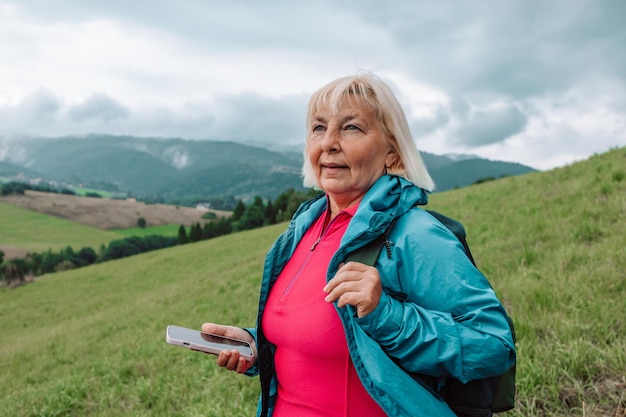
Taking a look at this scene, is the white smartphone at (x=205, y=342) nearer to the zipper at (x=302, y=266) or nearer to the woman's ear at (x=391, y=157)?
the zipper at (x=302, y=266)

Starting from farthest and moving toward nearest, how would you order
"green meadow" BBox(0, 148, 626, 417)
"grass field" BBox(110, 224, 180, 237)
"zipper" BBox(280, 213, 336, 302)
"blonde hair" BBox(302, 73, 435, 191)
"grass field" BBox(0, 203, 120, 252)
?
1. "grass field" BBox(110, 224, 180, 237)
2. "grass field" BBox(0, 203, 120, 252)
3. "green meadow" BBox(0, 148, 626, 417)
4. "zipper" BBox(280, 213, 336, 302)
5. "blonde hair" BBox(302, 73, 435, 191)

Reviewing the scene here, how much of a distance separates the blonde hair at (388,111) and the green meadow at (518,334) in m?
2.04

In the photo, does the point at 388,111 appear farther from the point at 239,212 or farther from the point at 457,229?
the point at 239,212

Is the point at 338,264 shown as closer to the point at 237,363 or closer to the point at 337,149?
the point at 337,149

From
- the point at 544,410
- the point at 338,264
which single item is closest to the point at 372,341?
the point at 338,264

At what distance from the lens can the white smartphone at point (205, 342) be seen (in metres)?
2.35

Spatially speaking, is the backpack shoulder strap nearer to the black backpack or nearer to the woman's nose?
the black backpack

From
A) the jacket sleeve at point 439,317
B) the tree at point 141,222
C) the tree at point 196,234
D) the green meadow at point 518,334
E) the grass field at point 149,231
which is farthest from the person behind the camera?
the tree at point 141,222

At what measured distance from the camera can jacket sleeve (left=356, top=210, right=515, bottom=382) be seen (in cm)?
166

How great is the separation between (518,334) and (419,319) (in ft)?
9.76

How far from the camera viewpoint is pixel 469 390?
5.98 feet

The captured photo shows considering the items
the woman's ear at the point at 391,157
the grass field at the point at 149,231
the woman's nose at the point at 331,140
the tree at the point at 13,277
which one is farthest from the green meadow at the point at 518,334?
the grass field at the point at 149,231

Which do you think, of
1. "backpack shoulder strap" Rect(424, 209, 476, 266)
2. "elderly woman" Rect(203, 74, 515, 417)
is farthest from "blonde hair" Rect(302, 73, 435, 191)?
"backpack shoulder strap" Rect(424, 209, 476, 266)

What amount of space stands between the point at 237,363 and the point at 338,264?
0.98m
